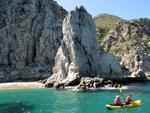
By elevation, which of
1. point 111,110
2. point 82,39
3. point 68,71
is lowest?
point 111,110

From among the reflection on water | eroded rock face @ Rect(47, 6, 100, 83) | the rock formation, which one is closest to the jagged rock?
the rock formation

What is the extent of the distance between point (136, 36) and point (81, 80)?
100351 mm

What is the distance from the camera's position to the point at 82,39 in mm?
102375

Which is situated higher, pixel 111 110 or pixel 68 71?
pixel 68 71

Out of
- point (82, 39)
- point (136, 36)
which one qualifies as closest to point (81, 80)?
point (82, 39)

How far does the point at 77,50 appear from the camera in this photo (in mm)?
99938

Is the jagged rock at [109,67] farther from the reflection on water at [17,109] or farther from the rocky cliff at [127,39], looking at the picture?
the reflection on water at [17,109]

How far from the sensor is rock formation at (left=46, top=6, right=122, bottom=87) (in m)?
98.6

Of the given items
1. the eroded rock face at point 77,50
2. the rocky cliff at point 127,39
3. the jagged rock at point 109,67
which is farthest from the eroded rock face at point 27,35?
the rocky cliff at point 127,39

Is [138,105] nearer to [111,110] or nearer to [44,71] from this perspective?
[111,110]

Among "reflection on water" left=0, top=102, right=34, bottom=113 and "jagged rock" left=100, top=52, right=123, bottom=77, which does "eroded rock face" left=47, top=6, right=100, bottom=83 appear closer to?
"jagged rock" left=100, top=52, right=123, bottom=77

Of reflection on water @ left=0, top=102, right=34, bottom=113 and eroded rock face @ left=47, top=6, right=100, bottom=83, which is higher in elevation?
eroded rock face @ left=47, top=6, right=100, bottom=83

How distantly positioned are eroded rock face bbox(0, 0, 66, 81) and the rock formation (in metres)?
24.9

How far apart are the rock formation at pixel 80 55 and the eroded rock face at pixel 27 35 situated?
979 inches
